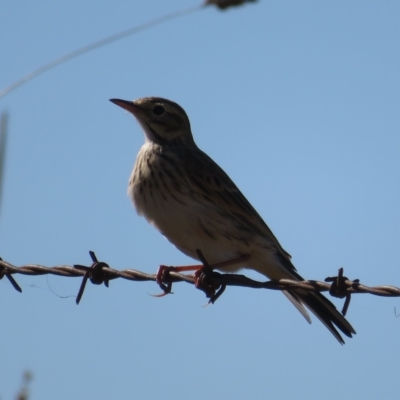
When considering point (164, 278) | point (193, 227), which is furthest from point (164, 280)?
point (193, 227)

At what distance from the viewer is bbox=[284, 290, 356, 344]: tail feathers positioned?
6.87 meters

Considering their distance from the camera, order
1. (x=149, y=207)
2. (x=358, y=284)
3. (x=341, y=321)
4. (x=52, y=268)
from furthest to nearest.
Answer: (x=149, y=207) < (x=341, y=321) < (x=52, y=268) < (x=358, y=284)

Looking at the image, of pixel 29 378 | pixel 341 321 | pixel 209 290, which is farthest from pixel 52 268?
pixel 341 321

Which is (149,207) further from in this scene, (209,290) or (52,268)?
(52,268)

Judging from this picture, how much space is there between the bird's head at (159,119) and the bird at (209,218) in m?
0.67

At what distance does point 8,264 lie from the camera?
5926mm

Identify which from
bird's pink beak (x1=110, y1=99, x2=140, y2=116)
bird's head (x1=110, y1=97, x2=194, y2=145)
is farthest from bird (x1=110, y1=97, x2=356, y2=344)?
bird's pink beak (x1=110, y1=99, x2=140, y2=116)

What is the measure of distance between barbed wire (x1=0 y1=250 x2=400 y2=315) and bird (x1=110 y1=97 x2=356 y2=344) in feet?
2.70

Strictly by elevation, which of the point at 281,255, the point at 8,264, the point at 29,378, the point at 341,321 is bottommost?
the point at 29,378

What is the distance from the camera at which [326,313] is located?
7.11m

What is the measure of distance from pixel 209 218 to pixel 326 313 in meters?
1.48

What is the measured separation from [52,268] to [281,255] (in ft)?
9.55

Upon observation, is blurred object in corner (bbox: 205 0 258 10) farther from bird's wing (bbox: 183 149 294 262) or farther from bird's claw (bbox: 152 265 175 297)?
bird's wing (bbox: 183 149 294 262)

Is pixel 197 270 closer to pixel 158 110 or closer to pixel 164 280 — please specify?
pixel 164 280
